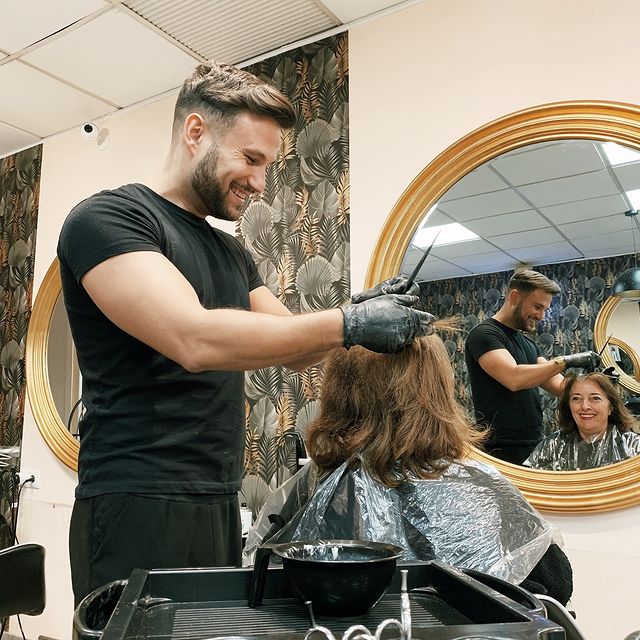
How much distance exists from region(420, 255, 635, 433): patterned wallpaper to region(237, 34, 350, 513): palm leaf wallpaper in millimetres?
538

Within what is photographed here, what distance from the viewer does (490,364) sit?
7.27 ft

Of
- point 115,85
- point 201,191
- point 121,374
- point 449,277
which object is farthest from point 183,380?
point 115,85

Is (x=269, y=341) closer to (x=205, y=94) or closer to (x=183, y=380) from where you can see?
(x=183, y=380)

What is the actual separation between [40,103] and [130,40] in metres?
0.85

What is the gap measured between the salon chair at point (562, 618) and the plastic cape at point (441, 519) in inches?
12.6

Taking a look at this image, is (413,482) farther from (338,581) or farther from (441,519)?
(338,581)

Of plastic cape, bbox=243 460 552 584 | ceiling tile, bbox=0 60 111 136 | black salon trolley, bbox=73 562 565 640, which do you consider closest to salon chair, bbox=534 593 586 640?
black salon trolley, bbox=73 562 565 640

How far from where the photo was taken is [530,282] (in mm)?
2152

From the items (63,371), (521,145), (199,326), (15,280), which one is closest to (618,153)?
(521,145)

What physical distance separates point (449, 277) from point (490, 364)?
0.33m

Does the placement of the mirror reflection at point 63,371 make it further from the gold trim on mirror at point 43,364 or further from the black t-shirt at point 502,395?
the black t-shirt at point 502,395

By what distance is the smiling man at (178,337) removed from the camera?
118 centimetres

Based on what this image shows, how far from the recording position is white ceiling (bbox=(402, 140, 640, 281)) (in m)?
2.04

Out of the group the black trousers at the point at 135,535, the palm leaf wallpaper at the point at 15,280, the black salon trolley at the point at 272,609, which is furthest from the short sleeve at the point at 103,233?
the palm leaf wallpaper at the point at 15,280
